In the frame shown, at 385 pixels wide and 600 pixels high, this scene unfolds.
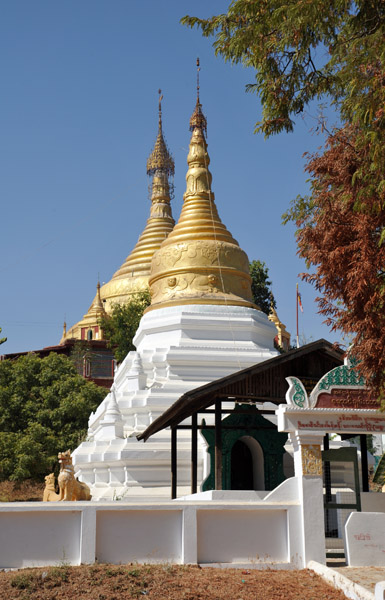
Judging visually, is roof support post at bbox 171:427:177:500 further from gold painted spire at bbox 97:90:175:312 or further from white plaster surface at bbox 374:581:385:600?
gold painted spire at bbox 97:90:175:312

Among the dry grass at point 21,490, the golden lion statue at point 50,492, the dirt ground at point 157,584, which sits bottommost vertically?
the dirt ground at point 157,584

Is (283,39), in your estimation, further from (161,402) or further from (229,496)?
(161,402)

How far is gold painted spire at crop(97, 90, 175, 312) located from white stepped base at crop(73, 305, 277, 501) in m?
21.3

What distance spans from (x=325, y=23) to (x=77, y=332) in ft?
153

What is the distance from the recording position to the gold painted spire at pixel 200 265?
85.1 ft

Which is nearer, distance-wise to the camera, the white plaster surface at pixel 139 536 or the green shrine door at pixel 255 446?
the white plaster surface at pixel 139 536

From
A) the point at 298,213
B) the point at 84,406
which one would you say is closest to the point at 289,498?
the point at 298,213

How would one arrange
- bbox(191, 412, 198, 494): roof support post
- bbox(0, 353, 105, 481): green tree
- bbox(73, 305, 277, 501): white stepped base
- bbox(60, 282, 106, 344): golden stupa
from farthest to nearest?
bbox(60, 282, 106, 344): golden stupa, bbox(0, 353, 105, 481): green tree, bbox(73, 305, 277, 501): white stepped base, bbox(191, 412, 198, 494): roof support post

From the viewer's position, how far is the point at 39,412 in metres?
29.0

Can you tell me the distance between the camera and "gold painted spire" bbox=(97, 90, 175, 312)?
47.1 m

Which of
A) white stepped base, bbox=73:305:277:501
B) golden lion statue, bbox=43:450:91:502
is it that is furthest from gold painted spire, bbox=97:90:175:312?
golden lion statue, bbox=43:450:91:502

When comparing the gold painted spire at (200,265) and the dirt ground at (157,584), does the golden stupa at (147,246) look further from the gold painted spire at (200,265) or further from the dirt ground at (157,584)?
the dirt ground at (157,584)

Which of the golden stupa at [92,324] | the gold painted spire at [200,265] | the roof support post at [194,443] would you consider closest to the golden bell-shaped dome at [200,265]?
the gold painted spire at [200,265]

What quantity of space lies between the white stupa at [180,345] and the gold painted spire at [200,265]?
0.04 meters
